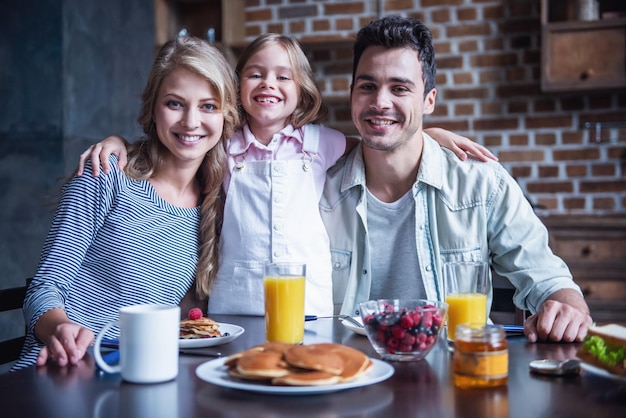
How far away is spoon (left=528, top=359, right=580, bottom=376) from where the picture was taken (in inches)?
41.6

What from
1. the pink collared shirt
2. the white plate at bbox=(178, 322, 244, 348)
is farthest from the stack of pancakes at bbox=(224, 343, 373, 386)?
the pink collared shirt

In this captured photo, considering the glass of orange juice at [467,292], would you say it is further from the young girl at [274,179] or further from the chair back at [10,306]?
the chair back at [10,306]

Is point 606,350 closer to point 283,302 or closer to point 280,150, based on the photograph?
point 283,302

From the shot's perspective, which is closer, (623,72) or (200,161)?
(200,161)

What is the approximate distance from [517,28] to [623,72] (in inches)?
23.3

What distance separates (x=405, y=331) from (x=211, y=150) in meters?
0.92

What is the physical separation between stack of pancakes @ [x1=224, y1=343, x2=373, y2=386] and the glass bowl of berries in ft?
0.44

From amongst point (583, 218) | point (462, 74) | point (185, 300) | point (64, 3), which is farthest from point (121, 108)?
point (583, 218)

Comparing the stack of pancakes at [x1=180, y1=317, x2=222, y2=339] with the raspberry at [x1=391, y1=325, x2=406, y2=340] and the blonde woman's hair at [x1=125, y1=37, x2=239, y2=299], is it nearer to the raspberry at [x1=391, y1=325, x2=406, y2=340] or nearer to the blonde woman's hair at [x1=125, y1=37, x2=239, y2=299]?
the raspberry at [x1=391, y1=325, x2=406, y2=340]

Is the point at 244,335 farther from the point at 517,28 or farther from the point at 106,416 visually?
the point at 517,28

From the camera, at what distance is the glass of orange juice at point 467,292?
1274mm

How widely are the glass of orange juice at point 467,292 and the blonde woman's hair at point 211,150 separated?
70 cm

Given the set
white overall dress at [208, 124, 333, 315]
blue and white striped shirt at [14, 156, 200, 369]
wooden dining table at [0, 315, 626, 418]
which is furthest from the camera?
white overall dress at [208, 124, 333, 315]

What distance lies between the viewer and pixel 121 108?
141 inches
